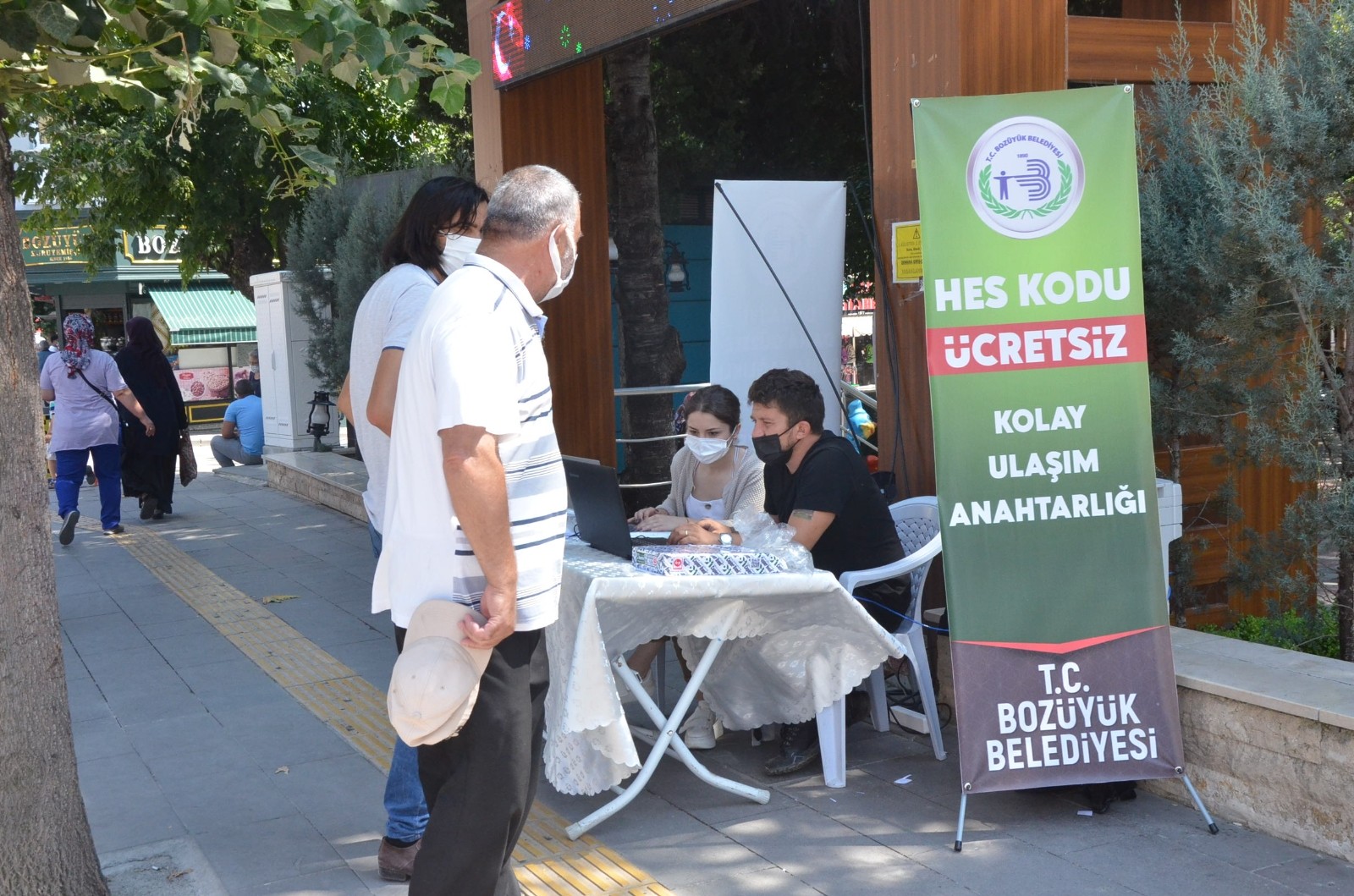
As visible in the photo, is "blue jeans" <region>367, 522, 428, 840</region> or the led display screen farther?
the led display screen

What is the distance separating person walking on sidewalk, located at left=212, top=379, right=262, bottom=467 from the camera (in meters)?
15.3

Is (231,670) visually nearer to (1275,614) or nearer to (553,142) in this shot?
(553,142)

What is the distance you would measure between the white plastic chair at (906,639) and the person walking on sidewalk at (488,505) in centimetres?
174

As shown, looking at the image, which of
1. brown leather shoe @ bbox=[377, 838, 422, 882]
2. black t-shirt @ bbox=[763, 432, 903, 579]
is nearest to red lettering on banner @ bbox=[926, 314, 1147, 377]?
black t-shirt @ bbox=[763, 432, 903, 579]

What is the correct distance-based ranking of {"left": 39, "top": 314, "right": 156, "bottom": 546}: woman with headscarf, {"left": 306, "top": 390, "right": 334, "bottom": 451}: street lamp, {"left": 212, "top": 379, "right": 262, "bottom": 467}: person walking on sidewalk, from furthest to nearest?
{"left": 212, "top": 379, "right": 262, "bottom": 467}: person walking on sidewalk → {"left": 306, "top": 390, "right": 334, "bottom": 451}: street lamp → {"left": 39, "top": 314, "right": 156, "bottom": 546}: woman with headscarf

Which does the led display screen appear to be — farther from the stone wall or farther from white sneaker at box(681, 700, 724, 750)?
the stone wall

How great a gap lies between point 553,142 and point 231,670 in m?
3.77

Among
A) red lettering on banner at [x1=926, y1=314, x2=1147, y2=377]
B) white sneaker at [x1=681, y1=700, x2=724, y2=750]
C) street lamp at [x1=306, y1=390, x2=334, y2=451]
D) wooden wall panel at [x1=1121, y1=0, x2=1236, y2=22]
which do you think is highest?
wooden wall panel at [x1=1121, y1=0, x2=1236, y2=22]

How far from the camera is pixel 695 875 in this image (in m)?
3.59

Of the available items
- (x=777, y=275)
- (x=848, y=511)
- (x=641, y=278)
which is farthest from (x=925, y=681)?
(x=641, y=278)

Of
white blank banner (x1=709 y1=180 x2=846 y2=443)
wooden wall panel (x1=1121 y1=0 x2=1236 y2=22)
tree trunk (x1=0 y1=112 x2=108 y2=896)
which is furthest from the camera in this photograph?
white blank banner (x1=709 y1=180 x2=846 y2=443)

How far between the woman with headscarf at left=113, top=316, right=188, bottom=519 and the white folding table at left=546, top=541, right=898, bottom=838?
7.22m

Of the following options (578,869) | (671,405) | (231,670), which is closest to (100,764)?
(231,670)

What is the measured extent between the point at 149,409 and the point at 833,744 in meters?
7.92
